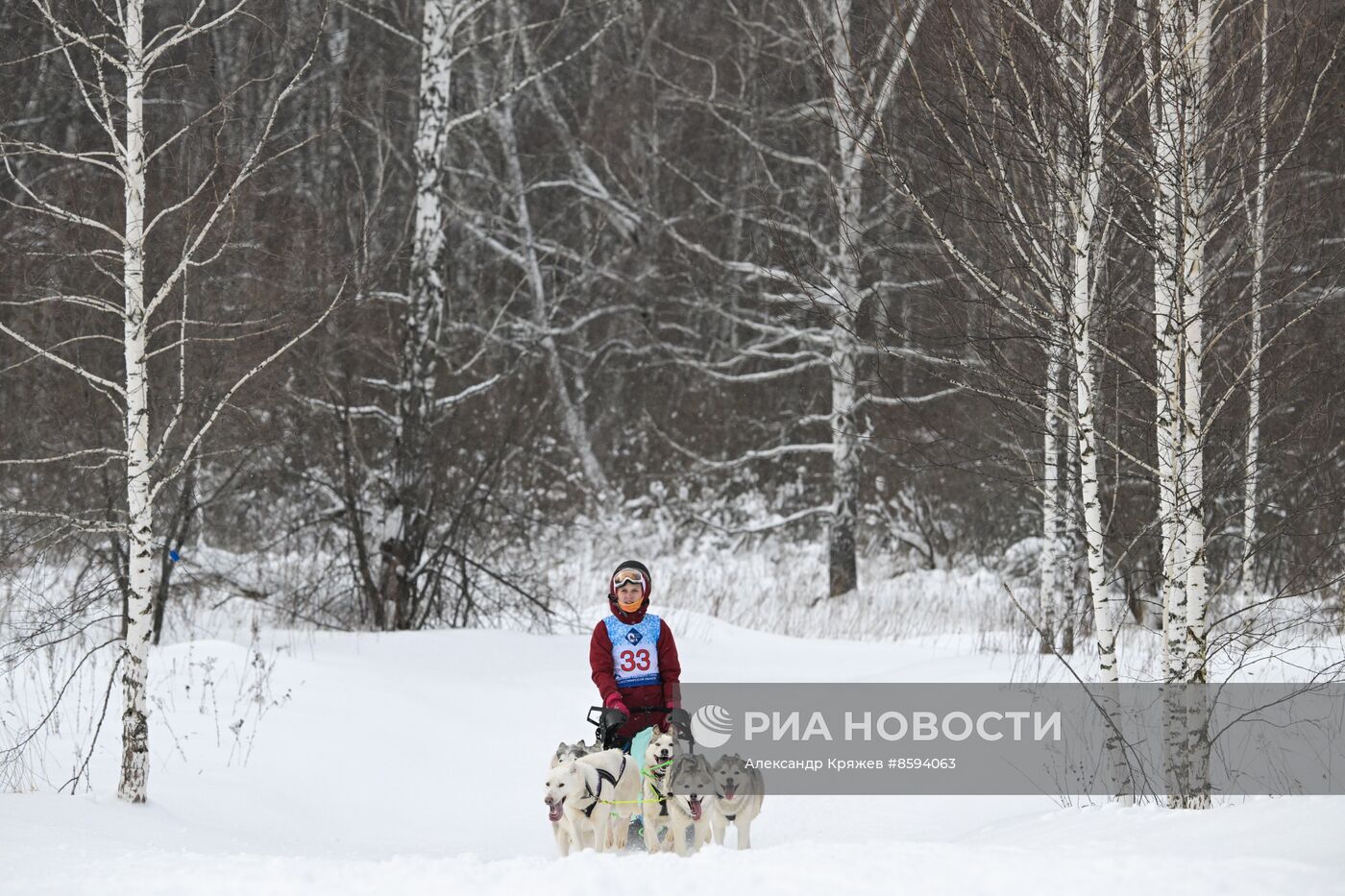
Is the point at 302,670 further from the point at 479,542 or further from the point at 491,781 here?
the point at 479,542

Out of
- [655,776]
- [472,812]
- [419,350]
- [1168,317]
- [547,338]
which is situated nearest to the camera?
[655,776]

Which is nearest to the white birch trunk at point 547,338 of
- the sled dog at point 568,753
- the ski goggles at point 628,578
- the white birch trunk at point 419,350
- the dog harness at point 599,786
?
the white birch trunk at point 419,350

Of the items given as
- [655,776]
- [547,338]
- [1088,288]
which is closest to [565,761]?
[655,776]

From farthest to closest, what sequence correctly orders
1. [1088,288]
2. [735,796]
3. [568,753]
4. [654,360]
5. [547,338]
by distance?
[654,360] < [547,338] < [1088,288] < [568,753] < [735,796]

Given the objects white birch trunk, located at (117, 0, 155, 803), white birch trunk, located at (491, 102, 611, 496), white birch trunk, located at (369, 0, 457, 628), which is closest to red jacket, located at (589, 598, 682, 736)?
white birch trunk, located at (117, 0, 155, 803)

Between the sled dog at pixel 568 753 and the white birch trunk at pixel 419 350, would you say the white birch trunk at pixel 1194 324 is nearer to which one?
the sled dog at pixel 568 753

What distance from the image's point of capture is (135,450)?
6344 millimetres

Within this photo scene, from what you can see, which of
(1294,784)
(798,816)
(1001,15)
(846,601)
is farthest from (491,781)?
(846,601)

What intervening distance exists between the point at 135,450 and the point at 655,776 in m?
3.08

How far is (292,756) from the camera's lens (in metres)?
7.92

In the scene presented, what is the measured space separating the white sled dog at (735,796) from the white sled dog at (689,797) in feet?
0.11

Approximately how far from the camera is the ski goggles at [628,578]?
625cm

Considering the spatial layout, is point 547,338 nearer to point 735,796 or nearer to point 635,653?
point 635,653

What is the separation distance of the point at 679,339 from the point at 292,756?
635 inches
